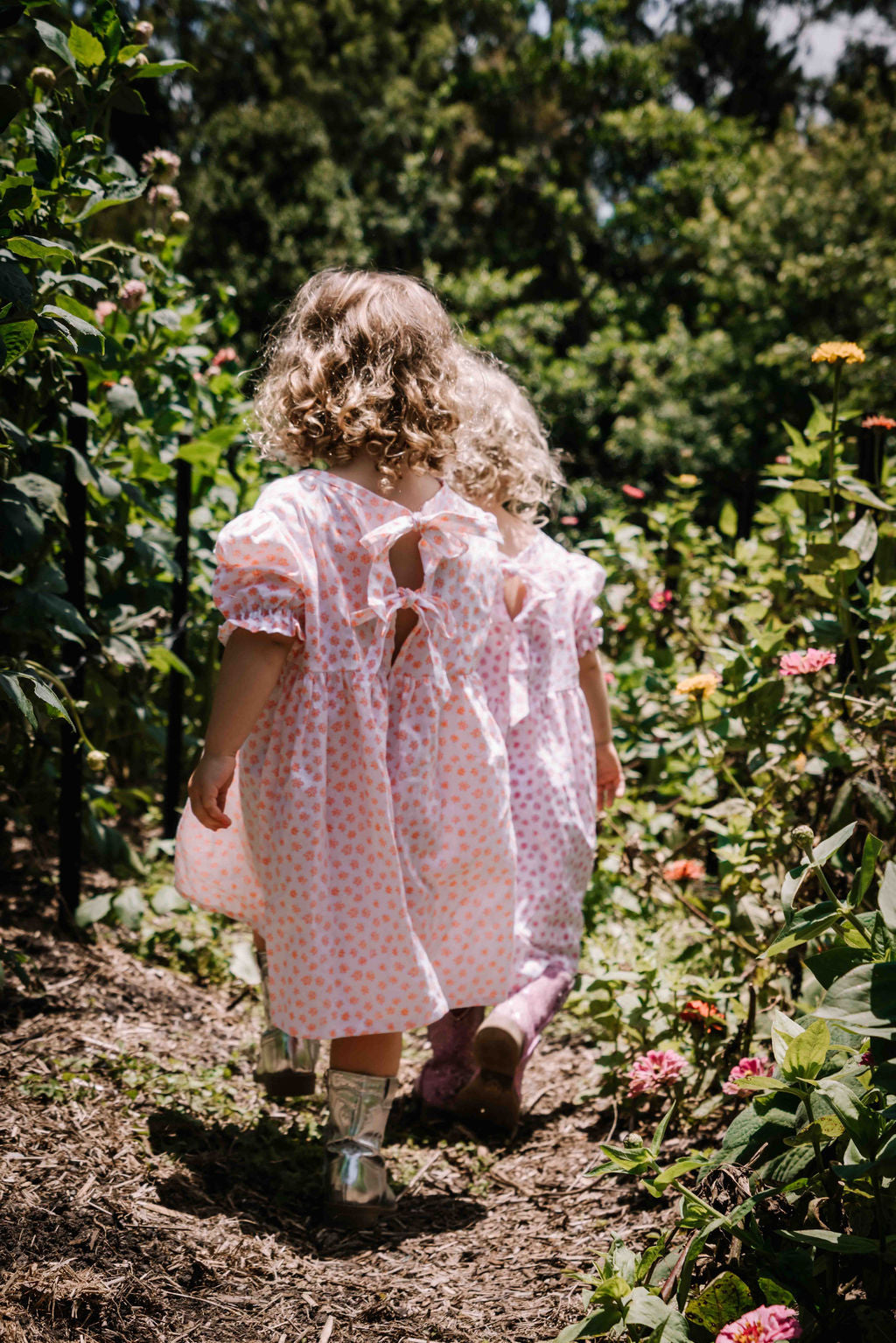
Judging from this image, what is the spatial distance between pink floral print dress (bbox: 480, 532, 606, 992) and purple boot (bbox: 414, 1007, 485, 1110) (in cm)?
15

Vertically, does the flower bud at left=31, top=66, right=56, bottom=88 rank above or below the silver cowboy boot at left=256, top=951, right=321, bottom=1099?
above

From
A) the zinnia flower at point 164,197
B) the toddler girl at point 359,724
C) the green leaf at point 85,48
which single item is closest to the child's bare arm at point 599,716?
the toddler girl at point 359,724

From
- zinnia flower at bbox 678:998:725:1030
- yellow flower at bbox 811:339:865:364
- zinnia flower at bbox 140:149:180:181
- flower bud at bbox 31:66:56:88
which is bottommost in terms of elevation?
zinnia flower at bbox 678:998:725:1030

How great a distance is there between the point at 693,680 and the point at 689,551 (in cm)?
144

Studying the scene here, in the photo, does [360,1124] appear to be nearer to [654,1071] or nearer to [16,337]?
[654,1071]

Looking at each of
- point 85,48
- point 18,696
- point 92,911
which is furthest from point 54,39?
point 92,911

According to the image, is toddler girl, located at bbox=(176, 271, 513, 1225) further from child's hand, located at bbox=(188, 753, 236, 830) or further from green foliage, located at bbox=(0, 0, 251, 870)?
green foliage, located at bbox=(0, 0, 251, 870)

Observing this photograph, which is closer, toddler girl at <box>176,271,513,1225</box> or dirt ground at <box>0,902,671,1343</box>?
dirt ground at <box>0,902,671,1343</box>

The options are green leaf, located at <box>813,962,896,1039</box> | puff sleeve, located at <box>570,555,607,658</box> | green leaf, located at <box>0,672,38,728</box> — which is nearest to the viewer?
green leaf, located at <box>813,962,896,1039</box>

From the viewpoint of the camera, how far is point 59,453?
86.4 inches

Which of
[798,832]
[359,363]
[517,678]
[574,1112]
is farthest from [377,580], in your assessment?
[574,1112]

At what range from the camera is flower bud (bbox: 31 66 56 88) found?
195 cm

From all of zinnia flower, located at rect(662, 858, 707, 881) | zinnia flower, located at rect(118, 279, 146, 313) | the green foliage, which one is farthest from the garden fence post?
zinnia flower, located at rect(662, 858, 707, 881)

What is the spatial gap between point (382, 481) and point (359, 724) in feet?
1.47
